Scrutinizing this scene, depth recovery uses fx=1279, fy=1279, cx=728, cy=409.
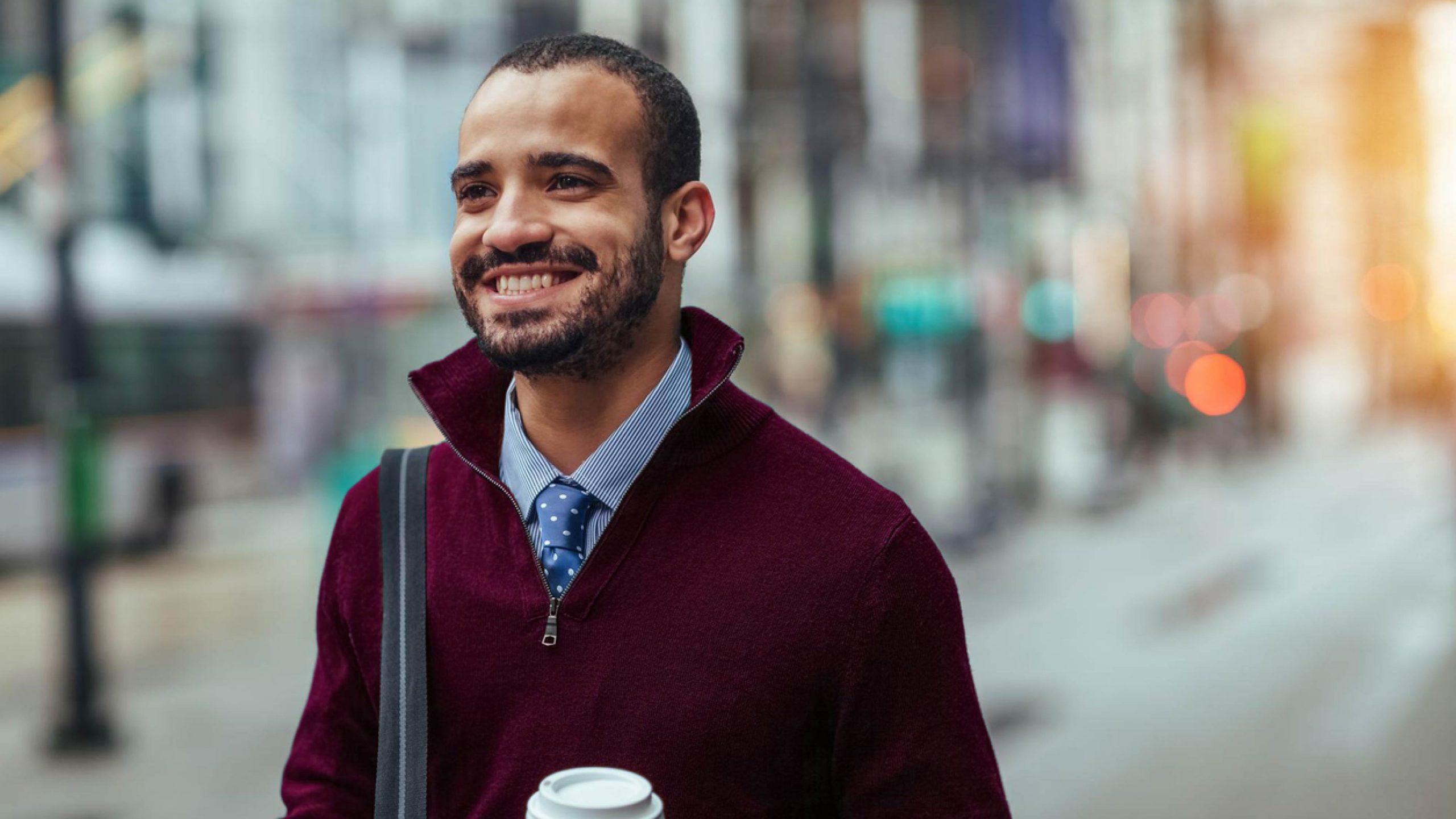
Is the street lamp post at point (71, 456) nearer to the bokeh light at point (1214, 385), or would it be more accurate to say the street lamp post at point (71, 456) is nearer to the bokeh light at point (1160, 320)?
the bokeh light at point (1160, 320)

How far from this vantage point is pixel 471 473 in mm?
1901

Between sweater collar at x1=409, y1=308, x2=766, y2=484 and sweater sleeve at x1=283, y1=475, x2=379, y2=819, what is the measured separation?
7.4 inches

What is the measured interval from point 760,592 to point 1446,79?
20708 mm

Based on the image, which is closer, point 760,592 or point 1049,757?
point 760,592

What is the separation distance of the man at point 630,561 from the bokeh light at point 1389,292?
88.7 feet

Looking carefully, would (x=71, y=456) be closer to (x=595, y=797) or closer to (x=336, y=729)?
(x=336, y=729)

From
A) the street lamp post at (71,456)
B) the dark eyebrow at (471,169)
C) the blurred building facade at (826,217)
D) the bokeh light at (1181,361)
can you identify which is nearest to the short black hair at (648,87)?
the dark eyebrow at (471,169)

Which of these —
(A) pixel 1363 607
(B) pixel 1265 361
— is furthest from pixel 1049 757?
(B) pixel 1265 361

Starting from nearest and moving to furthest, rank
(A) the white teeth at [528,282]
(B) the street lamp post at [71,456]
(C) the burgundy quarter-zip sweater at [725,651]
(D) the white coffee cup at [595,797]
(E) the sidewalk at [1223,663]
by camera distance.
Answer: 1. (D) the white coffee cup at [595,797]
2. (C) the burgundy quarter-zip sweater at [725,651]
3. (A) the white teeth at [528,282]
4. (E) the sidewalk at [1223,663]
5. (B) the street lamp post at [71,456]

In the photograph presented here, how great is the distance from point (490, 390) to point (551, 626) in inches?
17.5

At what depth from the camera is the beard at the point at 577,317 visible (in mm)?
1718

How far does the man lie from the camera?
5.33 ft

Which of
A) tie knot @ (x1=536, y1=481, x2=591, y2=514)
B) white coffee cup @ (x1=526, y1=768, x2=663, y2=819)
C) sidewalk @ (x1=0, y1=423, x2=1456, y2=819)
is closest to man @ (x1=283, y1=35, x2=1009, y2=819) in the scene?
tie knot @ (x1=536, y1=481, x2=591, y2=514)

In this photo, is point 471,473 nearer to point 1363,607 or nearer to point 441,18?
point 1363,607
